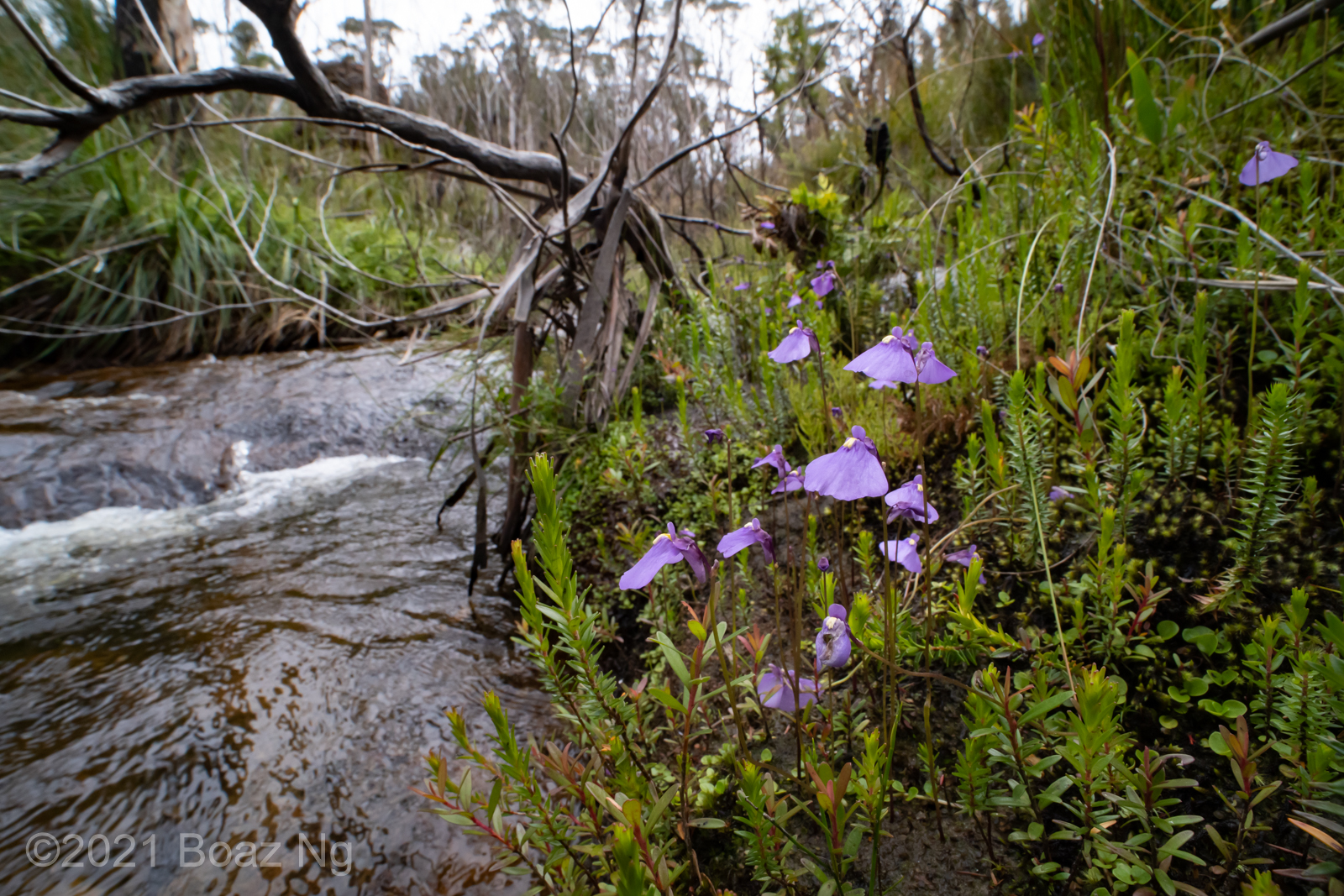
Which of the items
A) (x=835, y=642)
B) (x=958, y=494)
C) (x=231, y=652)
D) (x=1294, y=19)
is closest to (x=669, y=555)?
(x=835, y=642)

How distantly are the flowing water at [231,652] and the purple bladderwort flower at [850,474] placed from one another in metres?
0.93

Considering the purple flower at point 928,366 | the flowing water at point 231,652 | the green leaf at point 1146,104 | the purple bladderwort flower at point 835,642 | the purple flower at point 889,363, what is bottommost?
the flowing water at point 231,652

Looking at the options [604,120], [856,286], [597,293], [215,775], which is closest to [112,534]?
[215,775]

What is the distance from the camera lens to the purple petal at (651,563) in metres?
0.81

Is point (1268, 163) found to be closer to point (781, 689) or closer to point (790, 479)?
point (790, 479)

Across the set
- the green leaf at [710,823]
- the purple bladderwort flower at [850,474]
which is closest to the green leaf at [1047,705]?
the purple bladderwort flower at [850,474]

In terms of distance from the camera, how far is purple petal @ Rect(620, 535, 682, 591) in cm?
81

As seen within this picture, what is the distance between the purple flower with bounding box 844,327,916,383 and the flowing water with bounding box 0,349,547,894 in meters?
1.11

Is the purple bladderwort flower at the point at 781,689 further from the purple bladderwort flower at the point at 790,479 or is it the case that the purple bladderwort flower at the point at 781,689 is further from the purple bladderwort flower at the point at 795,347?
the purple bladderwort flower at the point at 795,347

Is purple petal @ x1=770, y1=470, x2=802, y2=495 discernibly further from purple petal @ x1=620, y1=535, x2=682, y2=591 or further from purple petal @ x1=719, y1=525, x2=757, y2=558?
purple petal @ x1=620, y1=535, x2=682, y2=591

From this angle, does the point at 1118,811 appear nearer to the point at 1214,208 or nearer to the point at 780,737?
the point at 780,737

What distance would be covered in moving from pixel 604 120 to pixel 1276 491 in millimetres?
9905

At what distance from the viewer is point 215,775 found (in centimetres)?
139

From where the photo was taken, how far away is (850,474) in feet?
2.57
